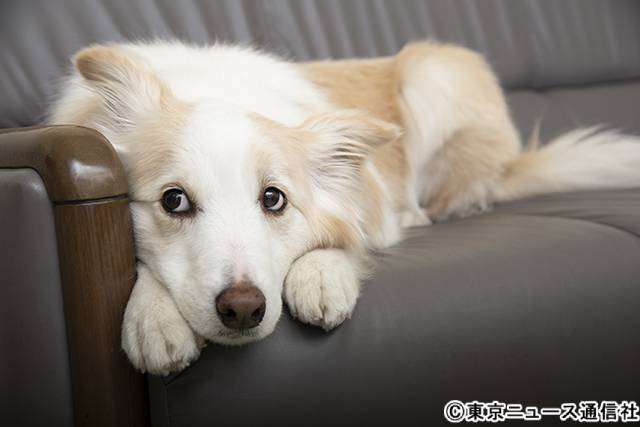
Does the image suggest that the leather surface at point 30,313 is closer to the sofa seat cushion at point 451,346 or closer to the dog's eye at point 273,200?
the sofa seat cushion at point 451,346

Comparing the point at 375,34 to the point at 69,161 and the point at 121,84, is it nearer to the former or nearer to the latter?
the point at 121,84

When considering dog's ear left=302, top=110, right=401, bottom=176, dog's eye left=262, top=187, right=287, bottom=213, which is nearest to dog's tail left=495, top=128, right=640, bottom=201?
dog's ear left=302, top=110, right=401, bottom=176

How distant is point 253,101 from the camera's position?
4.68 ft

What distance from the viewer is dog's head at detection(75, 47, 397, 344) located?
3.10 ft

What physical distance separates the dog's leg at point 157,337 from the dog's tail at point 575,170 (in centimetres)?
117

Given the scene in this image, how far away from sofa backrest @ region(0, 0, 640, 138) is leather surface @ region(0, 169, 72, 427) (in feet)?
3.04

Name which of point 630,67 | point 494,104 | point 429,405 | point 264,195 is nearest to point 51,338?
point 264,195

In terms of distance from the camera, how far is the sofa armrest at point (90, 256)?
36.3 inches

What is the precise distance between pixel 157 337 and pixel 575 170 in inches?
54.0

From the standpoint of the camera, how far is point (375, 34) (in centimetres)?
224

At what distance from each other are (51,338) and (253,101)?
65cm

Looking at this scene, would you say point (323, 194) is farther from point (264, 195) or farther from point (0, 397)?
point (0, 397)

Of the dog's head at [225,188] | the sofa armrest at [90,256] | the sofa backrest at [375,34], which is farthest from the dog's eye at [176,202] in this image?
the sofa backrest at [375,34]

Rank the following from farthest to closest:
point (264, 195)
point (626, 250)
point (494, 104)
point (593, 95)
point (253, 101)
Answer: point (593, 95) < point (494, 104) < point (253, 101) < point (626, 250) < point (264, 195)
